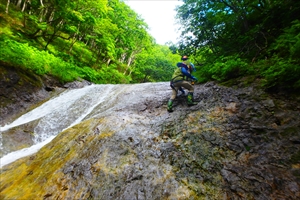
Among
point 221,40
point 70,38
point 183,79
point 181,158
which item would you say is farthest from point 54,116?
point 70,38

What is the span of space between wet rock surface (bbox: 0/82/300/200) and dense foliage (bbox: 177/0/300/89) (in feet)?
2.92

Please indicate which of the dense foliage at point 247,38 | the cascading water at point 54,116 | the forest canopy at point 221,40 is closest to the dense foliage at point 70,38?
the forest canopy at point 221,40

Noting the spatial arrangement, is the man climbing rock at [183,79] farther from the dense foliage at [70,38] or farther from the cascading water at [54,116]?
the dense foliage at [70,38]

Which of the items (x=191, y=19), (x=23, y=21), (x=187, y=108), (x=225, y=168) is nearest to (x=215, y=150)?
(x=225, y=168)

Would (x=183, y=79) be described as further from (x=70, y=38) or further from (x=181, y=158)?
(x=70, y=38)

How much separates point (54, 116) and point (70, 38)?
559 inches

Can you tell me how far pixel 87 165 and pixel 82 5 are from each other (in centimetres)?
1251

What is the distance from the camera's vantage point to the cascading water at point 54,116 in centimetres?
640

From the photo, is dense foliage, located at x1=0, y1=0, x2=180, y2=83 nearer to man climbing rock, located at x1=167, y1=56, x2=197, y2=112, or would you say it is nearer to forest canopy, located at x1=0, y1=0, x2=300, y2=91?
forest canopy, located at x1=0, y1=0, x2=300, y2=91

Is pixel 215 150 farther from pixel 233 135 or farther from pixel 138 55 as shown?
pixel 138 55

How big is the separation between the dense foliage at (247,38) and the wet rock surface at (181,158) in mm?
889

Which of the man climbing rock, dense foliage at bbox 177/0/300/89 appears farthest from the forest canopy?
the man climbing rock

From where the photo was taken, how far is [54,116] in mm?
8250

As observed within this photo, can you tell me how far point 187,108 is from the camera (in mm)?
6012
